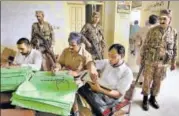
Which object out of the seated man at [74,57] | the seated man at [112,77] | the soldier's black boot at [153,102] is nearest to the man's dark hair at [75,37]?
the seated man at [74,57]

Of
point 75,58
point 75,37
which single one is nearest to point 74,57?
point 75,58

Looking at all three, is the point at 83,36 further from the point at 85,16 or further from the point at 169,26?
the point at 169,26

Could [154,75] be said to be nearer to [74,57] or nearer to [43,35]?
[74,57]

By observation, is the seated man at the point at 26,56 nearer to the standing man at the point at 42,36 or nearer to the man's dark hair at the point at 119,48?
the standing man at the point at 42,36

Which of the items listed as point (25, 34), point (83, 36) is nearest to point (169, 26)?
point (83, 36)

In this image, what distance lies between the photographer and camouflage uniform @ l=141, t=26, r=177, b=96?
94 centimetres

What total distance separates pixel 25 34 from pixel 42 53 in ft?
0.32

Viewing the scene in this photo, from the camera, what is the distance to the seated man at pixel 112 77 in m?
0.85

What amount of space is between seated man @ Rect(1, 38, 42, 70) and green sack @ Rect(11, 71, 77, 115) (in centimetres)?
5

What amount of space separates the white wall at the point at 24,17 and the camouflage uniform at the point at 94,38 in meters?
0.08

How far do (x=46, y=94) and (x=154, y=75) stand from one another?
1.63 feet

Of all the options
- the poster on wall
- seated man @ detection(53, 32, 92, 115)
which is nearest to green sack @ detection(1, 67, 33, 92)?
seated man @ detection(53, 32, 92, 115)

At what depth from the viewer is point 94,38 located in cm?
81

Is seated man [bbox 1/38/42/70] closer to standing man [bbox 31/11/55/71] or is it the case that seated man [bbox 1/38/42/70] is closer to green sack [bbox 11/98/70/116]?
standing man [bbox 31/11/55/71]
